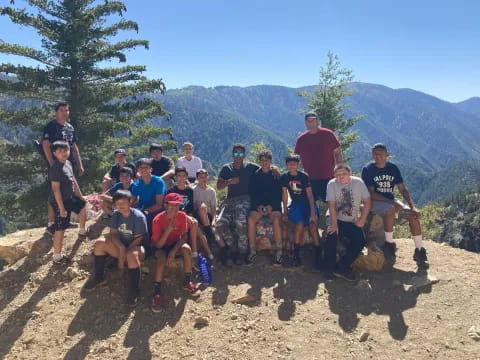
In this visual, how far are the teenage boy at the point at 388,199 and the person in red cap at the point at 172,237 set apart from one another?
4.00m

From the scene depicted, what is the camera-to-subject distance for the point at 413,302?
571 centimetres

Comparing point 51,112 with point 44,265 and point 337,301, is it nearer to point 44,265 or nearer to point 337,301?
point 44,265

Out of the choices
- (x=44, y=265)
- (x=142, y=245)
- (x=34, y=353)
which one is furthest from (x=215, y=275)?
(x=44, y=265)

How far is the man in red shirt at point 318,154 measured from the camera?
757 centimetres

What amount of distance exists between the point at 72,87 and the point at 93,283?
14.9m

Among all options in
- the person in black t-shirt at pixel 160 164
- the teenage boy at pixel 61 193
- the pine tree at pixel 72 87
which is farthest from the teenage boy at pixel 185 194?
the pine tree at pixel 72 87

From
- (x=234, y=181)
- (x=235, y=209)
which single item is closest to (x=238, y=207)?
(x=235, y=209)

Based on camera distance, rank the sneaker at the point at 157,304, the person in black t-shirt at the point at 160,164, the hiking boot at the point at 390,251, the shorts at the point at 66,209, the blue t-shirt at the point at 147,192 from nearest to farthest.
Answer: the sneaker at the point at 157,304 < the shorts at the point at 66,209 < the blue t-shirt at the point at 147,192 < the hiking boot at the point at 390,251 < the person in black t-shirt at the point at 160,164

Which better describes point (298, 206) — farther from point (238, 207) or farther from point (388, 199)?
point (388, 199)

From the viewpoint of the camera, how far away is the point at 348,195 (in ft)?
21.1

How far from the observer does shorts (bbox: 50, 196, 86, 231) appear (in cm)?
622

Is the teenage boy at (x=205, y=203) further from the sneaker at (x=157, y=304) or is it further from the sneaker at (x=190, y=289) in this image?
the sneaker at (x=157, y=304)

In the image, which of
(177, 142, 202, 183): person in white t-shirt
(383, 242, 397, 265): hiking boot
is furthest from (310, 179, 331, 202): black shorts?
(177, 142, 202, 183): person in white t-shirt

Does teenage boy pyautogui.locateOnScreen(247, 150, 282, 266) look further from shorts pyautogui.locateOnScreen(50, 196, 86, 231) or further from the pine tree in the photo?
the pine tree
